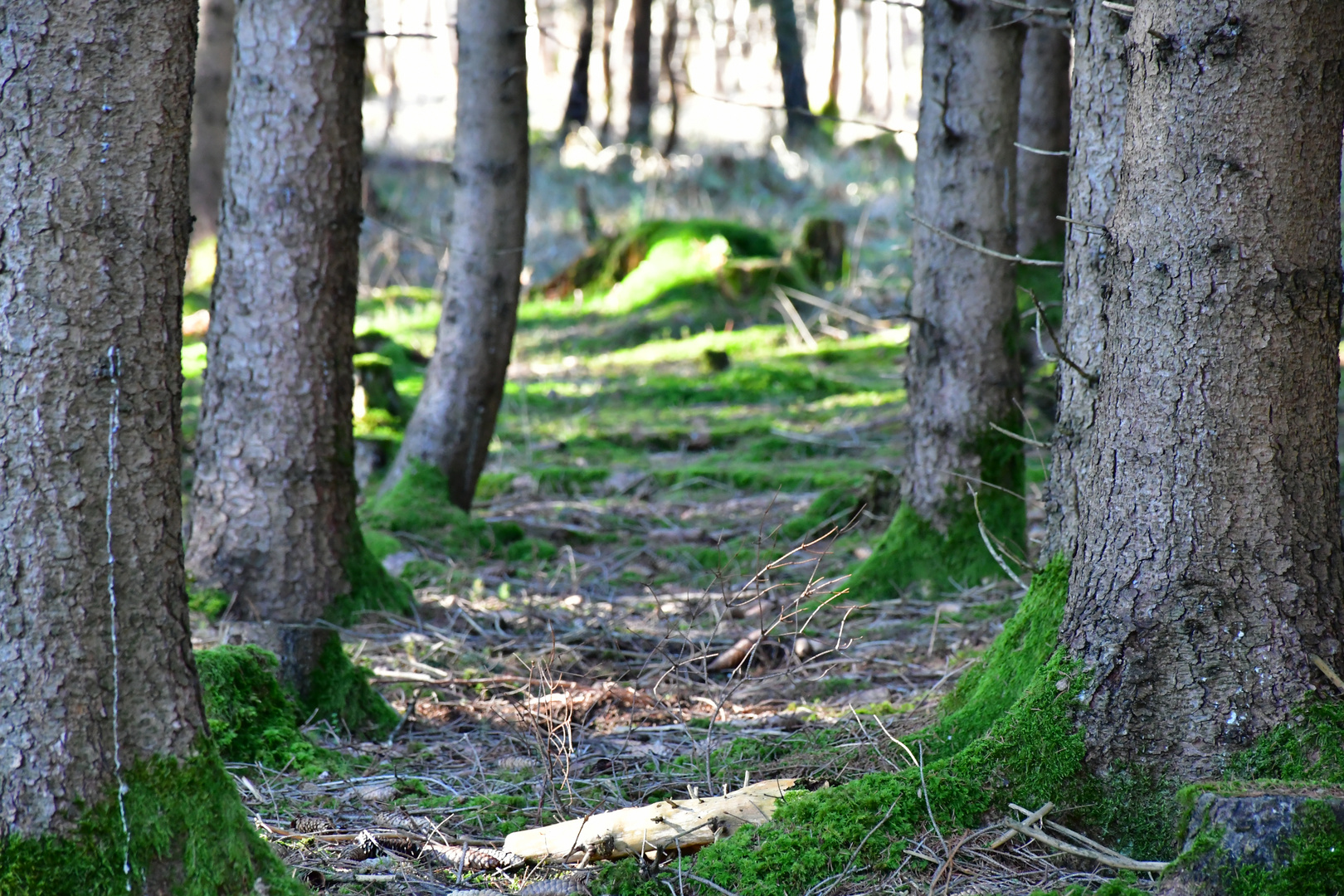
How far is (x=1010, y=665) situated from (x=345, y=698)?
222cm

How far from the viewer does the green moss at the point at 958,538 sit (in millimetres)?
5176

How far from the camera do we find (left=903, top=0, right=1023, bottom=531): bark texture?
16.4 feet

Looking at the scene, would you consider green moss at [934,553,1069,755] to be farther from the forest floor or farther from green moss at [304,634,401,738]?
green moss at [304,634,401,738]

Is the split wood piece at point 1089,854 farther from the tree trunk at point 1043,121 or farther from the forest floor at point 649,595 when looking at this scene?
the tree trunk at point 1043,121

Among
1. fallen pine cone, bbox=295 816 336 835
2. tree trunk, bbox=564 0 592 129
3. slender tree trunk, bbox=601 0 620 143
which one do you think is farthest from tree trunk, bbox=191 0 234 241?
slender tree trunk, bbox=601 0 620 143

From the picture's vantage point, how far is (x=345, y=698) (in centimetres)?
394

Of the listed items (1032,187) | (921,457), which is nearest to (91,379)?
(921,457)

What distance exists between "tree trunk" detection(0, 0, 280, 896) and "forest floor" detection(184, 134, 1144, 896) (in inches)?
25.3

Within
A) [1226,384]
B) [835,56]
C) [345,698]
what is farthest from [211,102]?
[835,56]

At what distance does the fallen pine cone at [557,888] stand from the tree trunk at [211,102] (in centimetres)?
1013

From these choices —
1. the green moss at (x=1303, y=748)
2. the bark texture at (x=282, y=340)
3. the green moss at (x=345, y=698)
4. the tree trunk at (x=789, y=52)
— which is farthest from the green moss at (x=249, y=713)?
the tree trunk at (x=789, y=52)

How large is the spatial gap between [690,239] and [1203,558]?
10.6 meters

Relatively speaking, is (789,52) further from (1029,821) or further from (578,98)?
(1029,821)

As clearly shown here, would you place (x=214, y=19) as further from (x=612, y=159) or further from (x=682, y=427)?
(x=612, y=159)
